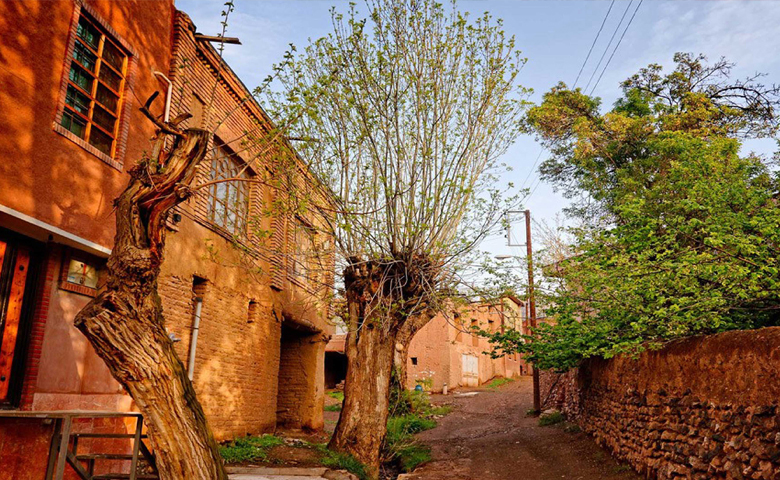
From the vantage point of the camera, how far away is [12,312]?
6.69m

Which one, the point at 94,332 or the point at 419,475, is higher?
the point at 94,332

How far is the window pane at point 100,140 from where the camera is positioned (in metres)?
7.79

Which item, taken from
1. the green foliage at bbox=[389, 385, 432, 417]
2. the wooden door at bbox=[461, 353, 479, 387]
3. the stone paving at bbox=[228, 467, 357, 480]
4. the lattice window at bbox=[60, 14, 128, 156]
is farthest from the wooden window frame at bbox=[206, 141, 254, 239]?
the wooden door at bbox=[461, 353, 479, 387]

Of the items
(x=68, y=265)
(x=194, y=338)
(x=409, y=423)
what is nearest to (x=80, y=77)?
(x=68, y=265)

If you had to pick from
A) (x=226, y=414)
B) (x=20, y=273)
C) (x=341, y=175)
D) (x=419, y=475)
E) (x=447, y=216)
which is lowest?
(x=419, y=475)

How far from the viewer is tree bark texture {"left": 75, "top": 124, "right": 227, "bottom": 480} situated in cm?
501

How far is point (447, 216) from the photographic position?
1029 cm

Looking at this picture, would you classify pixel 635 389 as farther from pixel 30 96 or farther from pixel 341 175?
pixel 30 96

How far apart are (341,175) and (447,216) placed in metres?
2.02

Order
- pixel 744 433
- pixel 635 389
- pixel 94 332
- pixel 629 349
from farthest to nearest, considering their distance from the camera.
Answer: pixel 635 389, pixel 629 349, pixel 744 433, pixel 94 332

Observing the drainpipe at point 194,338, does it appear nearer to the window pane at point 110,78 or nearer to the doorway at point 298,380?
the window pane at point 110,78

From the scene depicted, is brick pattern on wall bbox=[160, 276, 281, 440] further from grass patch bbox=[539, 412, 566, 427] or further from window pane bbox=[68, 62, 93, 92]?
grass patch bbox=[539, 412, 566, 427]

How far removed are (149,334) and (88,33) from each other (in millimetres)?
4771

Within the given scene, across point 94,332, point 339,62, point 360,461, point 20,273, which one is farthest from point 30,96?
point 360,461
